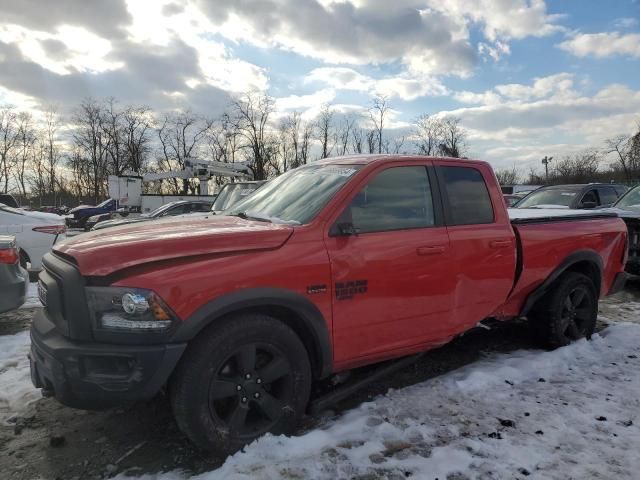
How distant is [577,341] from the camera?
4984 millimetres

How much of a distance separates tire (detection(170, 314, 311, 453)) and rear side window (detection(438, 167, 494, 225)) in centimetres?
177

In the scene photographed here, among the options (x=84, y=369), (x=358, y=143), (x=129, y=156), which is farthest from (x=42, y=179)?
(x=84, y=369)

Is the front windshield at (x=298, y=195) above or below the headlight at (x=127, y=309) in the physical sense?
above

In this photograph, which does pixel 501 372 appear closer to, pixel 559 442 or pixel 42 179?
pixel 559 442

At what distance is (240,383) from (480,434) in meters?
1.64

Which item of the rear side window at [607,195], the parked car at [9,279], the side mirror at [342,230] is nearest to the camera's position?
the side mirror at [342,230]

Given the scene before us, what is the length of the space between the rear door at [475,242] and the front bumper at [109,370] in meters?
2.25

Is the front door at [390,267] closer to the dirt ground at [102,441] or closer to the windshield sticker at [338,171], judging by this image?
the windshield sticker at [338,171]

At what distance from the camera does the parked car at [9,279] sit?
17.1 feet

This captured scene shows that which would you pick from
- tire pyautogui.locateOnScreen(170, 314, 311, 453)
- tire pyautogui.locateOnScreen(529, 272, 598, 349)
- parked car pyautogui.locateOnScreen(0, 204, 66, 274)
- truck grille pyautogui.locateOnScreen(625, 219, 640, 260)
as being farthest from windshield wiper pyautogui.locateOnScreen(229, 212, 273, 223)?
truck grille pyautogui.locateOnScreen(625, 219, 640, 260)

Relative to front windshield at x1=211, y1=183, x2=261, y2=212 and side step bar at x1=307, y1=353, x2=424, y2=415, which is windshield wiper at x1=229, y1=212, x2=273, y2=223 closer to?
side step bar at x1=307, y1=353, x2=424, y2=415

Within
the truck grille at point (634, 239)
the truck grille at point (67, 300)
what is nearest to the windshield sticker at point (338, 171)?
the truck grille at point (67, 300)

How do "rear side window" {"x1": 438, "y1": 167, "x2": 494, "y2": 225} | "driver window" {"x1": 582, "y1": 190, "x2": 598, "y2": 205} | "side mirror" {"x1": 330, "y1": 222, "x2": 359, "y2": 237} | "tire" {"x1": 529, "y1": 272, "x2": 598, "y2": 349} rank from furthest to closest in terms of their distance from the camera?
1. "driver window" {"x1": 582, "y1": 190, "x2": 598, "y2": 205}
2. "tire" {"x1": 529, "y1": 272, "x2": 598, "y2": 349}
3. "rear side window" {"x1": 438, "y1": 167, "x2": 494, "y2": 225}
4. "side mirror" {"x1": 330, "y1": 222, "x2": 359, "y2": 237}

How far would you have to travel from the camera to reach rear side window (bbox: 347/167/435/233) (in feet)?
11.2
